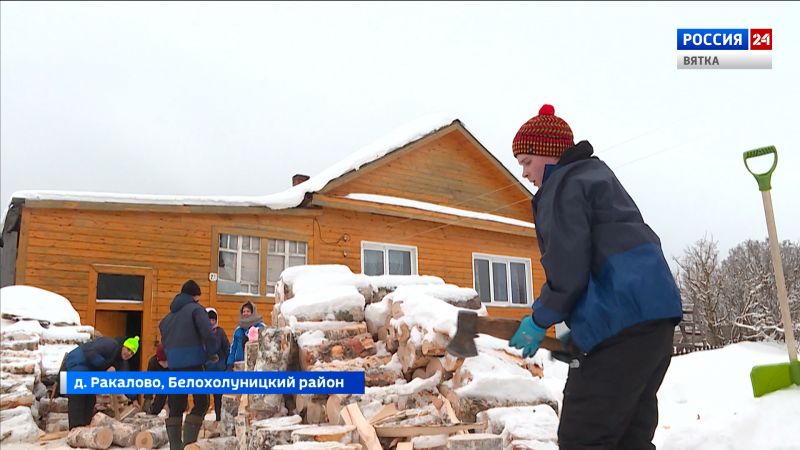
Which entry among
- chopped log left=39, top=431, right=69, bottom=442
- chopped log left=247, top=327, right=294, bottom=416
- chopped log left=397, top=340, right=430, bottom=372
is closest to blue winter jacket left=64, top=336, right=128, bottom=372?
chopped log left=39, top=431, right=69, bottom=442

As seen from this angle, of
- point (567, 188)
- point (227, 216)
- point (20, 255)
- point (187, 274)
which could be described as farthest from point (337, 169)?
point (567, 188)

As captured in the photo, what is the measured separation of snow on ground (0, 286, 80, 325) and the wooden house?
1.09ft

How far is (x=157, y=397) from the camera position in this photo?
8.87 metres

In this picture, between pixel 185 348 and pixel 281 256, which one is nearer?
pixel 185 348

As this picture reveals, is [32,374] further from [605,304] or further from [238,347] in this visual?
[605,304]

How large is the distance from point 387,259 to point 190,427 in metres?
7.50

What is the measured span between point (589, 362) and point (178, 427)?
5287mm

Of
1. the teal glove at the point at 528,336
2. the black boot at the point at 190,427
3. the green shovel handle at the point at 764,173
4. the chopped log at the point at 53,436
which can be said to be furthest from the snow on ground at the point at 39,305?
the green shovel handle at the point at 764,173

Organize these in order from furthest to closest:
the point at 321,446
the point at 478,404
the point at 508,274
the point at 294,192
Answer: the point at 508,274, the point at 294,192, the point at 478,404, the point at 321,446

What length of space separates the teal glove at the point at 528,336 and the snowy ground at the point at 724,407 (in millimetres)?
2204

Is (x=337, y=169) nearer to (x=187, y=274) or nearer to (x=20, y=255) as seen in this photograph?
(x=187, y=274)

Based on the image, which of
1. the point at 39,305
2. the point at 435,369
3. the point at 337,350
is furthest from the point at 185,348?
the point at 39,305

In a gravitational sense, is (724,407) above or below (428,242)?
below

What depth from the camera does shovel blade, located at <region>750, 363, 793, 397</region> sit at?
165 inches
